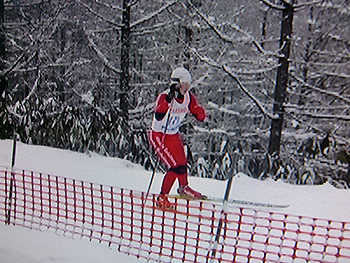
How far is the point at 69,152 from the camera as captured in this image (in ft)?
20.1

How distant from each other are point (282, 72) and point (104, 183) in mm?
4315

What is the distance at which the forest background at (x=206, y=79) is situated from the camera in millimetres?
6660

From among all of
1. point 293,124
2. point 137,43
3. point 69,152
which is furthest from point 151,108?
point 293,124

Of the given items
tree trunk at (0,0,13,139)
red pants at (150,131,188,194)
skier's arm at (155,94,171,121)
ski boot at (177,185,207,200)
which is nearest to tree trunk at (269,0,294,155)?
ski boot at (177,185,207,200)

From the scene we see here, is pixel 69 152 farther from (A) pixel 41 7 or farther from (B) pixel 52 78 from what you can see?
(A) pixel 41 7

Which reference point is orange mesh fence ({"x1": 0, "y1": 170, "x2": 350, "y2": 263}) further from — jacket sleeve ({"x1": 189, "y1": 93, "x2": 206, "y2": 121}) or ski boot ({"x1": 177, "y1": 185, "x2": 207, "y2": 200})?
jacket sleeve ({"x1": 189, "y1": 93, "x2": 206, "y2": 121})

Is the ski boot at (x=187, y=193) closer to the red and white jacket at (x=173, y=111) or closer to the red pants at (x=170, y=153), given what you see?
the red pants at (x=170, y=153)

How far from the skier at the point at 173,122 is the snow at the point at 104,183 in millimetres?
960

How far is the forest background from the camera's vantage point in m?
6.66

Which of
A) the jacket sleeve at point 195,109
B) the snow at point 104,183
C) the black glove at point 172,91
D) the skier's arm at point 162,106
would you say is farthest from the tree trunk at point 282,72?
the skier's arm at point 162,106

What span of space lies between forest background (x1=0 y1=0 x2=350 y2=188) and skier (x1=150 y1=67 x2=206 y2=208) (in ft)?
8.01

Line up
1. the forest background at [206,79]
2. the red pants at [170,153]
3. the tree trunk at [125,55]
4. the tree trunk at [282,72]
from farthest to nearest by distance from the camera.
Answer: the tree trunk at [125,55] < the forest background at [206,79] < the tree trunk at [282,72] < the red pants at [170,153]

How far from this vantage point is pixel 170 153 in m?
3.56

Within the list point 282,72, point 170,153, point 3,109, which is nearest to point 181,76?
point 170,153
